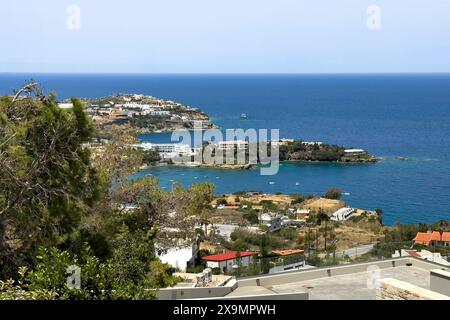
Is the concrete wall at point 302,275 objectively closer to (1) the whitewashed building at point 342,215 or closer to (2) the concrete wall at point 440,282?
(2) the concrete wall at point 440,282

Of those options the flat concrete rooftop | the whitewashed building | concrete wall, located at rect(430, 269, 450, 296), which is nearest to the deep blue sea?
the whitewashed building

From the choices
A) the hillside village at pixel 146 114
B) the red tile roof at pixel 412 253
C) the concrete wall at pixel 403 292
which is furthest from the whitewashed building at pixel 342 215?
the hillside village at pixel 146 114

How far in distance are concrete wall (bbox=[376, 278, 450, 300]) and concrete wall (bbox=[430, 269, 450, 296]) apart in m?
1.08

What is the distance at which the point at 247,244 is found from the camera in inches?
831

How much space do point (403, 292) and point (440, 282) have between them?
1426 mm

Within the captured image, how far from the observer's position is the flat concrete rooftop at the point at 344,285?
7.54 m

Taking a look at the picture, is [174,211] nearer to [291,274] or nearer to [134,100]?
[291,274]

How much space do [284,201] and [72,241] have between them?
30.4m

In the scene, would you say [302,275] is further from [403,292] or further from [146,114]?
[146,114]

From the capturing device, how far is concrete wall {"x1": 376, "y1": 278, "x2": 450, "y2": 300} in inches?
175

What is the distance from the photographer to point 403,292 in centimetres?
460

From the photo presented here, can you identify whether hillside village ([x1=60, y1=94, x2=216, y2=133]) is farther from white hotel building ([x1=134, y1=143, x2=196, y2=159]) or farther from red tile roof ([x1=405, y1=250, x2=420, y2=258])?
red tile roof ([x1=405, y1=250, x2=420, y2=258])

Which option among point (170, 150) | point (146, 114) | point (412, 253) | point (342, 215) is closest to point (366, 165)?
point (170, 150)

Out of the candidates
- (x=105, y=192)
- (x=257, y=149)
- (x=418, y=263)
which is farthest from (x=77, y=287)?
(x=257, y=149)
